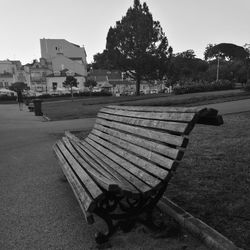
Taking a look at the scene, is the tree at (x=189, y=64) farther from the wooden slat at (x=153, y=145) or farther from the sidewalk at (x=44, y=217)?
the wooden slat at (x=153, y=145)

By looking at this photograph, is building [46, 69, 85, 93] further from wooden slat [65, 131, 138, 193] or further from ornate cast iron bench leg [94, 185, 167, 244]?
ornate cast iron bench leg [94, 185, 167, 244]

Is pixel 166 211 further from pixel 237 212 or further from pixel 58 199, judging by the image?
pixel 58 199

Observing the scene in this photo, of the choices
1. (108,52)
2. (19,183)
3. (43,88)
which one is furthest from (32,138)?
(43,88)

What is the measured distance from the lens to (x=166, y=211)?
339 centimetres

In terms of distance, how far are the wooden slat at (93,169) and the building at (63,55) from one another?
7806 centimetres

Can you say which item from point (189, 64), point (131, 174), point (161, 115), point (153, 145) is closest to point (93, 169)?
point (131, 174)

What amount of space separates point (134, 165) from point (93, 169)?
1.59ft

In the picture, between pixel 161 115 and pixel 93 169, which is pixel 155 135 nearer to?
pixel 161 115

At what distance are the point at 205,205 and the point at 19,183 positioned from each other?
3101 mm

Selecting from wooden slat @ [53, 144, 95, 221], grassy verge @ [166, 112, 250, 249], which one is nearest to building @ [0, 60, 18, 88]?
grassy verge @ [166, 112, 250, 249]

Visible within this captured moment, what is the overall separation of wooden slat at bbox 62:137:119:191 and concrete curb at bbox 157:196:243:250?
34.4 inches

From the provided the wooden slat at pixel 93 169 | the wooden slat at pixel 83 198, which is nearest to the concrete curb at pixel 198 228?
the wooden slat at pixel 93 169

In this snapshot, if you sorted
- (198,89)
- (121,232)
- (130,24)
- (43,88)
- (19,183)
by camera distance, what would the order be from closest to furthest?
(121,232) < (19,183) < (198,89) < (130,24) < (43,88)

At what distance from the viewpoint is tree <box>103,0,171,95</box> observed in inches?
1624
